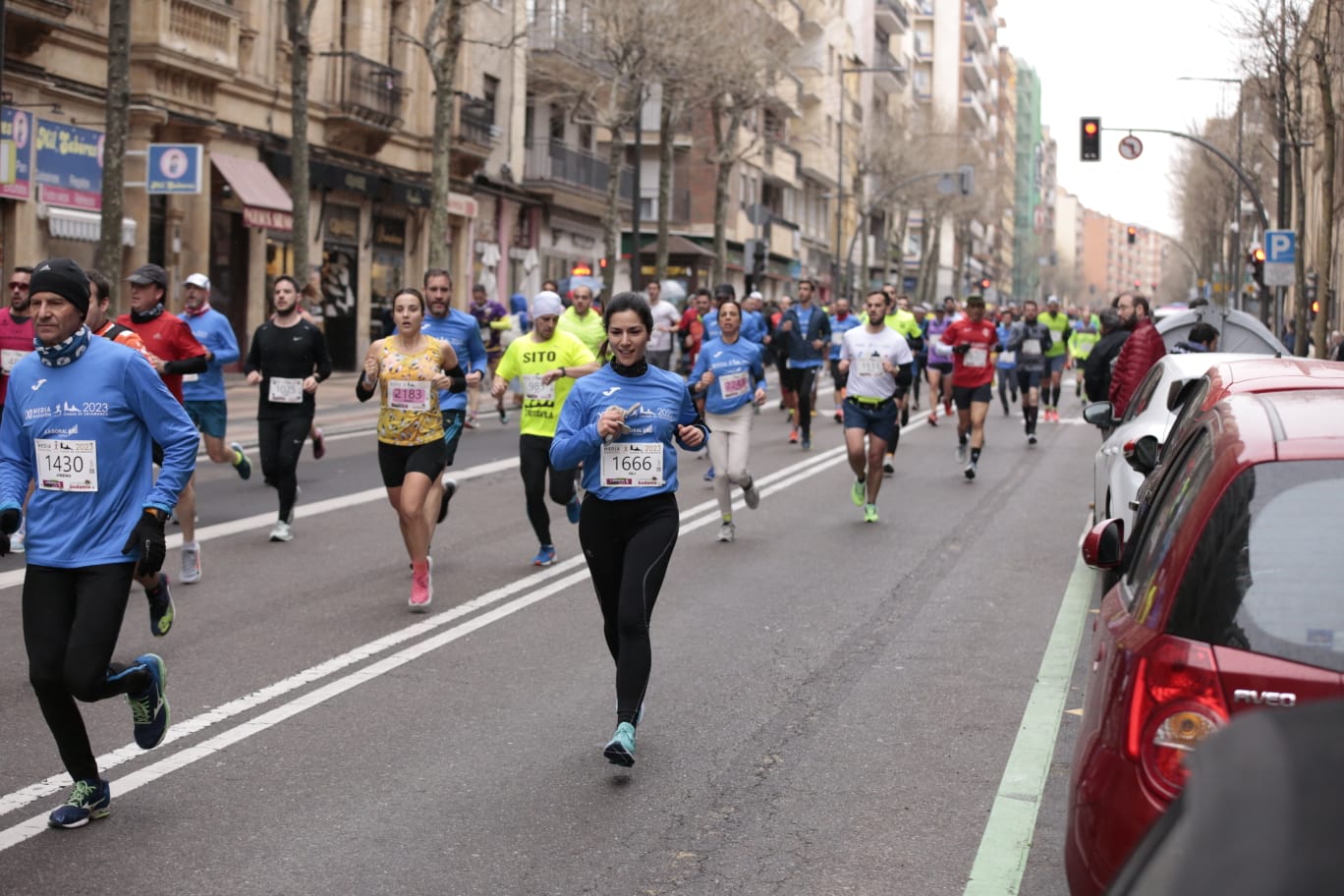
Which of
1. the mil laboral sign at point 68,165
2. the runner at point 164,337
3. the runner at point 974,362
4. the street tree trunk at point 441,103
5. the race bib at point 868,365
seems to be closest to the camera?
the runner at point 164,337

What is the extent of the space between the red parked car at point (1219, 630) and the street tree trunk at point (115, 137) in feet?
56.2

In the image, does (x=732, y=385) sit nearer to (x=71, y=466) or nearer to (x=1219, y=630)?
(x=71, y=466)

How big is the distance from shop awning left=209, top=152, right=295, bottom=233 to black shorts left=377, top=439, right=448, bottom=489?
19591 mm

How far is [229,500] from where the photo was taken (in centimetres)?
1427

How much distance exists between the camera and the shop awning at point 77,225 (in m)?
24.8

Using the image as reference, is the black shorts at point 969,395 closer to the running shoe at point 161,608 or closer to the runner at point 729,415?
the runner at point 729,415

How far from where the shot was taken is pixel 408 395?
9.63 metres

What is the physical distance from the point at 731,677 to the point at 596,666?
0.66 meters

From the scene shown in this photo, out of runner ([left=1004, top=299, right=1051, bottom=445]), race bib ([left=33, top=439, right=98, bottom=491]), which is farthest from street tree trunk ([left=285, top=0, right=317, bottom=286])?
race bib ([left=33, top=439, right=98, bottom=491])

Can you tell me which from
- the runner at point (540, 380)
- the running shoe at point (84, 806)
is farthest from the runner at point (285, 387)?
the running shoe at point (84, 806)

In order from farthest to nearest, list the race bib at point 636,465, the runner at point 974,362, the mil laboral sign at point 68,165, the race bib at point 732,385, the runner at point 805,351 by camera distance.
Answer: the mil laboral sign at point 68,165 → the runner at point 805,351 → the runner at point 974,362 → the race bib at point 732,385 → the race bib at point 636,465

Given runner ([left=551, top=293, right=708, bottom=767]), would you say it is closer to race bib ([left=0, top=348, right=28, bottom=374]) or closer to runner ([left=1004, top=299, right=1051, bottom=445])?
race bib ([left=0, top=348, right=28, bottom=374])

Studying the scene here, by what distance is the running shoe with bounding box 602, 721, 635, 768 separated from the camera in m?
6.00

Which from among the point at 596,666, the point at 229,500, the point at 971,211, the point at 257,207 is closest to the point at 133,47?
the point at 257,207
